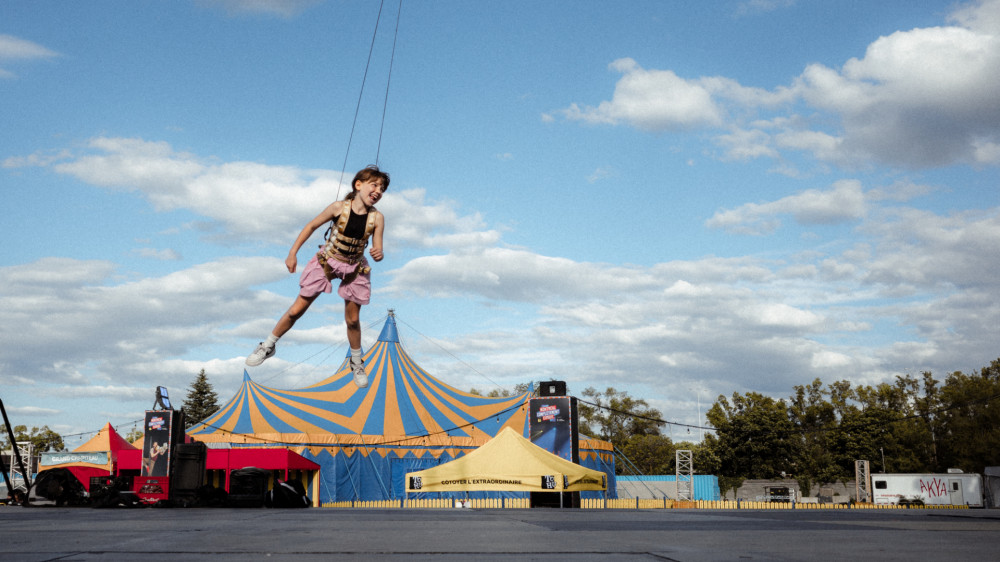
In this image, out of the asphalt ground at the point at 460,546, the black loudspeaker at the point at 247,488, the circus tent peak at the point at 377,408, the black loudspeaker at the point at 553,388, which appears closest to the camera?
the asphalt ground at the point at 460,546

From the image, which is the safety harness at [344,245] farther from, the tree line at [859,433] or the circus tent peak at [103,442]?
the tree line at [859,433]

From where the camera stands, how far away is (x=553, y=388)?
26828 millimetres

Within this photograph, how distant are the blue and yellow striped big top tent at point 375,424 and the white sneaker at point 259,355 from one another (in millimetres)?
16993

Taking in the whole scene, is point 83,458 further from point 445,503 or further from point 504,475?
point 504,475

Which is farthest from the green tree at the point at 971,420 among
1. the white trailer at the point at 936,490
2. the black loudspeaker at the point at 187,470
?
the black loudspeaker at the point at 187,470

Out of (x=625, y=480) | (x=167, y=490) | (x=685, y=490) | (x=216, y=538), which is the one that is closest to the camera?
(x=216, y=538)

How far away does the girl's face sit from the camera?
12.5m

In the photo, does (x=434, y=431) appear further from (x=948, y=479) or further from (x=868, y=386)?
(x=868, y=386)

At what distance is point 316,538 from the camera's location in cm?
713

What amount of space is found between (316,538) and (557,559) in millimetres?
2887

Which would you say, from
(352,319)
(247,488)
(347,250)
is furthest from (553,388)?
(347,250)

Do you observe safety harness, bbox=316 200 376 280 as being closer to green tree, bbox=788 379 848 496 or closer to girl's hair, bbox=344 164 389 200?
girl's hair, bbox=344 164 389 200

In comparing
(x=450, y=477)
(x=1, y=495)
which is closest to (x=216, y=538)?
(x=450, y=477)

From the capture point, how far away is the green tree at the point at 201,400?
64.9 m
